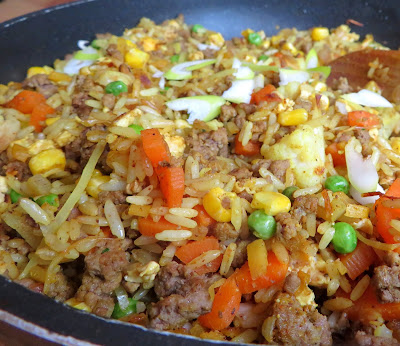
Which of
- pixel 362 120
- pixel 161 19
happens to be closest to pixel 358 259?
pixel 362 120

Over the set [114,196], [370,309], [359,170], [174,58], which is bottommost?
[370,309]

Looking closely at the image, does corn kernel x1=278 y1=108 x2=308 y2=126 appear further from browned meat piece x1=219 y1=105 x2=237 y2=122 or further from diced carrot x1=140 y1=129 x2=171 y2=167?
diced carrot x1=140 y1=129 x2=171 y2=167

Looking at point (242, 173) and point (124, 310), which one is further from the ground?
point (242, 173)

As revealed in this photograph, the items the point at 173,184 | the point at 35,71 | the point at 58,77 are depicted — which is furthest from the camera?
the point at 35,71

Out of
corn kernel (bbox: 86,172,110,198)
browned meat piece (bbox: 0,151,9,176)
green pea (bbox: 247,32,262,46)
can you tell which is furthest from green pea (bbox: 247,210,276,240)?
green pea (bbox: 247,32,262,46)

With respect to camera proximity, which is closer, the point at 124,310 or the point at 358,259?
the point at 124,310

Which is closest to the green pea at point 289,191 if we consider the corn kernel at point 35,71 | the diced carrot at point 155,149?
the diced carrot at point 155,149

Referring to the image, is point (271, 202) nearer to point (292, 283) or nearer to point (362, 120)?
point (292, 283)

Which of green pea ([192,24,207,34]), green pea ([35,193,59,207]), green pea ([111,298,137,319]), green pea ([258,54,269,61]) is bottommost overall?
green pea ([111,298,137,319])
